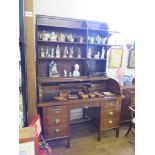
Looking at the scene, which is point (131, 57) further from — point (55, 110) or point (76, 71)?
point (55, 110)

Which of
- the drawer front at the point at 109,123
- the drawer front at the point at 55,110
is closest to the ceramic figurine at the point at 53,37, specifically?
the drawer front at the point at 55,110

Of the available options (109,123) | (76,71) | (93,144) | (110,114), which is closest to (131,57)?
(76,71)

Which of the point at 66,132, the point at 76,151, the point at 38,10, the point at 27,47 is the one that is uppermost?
the point at 38,10

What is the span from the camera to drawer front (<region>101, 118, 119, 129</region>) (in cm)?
288

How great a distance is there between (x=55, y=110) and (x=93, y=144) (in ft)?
2.83

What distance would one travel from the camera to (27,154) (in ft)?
5.16

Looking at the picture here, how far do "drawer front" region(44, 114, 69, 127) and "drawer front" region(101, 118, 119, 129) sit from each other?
2.22 ft

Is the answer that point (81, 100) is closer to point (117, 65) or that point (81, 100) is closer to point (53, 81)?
point (53, 81)

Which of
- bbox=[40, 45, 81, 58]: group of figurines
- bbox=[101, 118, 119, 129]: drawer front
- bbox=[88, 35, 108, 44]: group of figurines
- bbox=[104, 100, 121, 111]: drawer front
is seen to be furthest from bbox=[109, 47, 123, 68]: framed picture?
bbox=[101, 118, 119, 129]: drawer front

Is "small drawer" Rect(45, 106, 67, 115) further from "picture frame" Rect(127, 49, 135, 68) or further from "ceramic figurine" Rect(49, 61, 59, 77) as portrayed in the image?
"picture frame" Rect(127, 49, 135, 68)

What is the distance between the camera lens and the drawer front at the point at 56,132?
2500mm

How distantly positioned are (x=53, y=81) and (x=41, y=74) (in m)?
0.33
